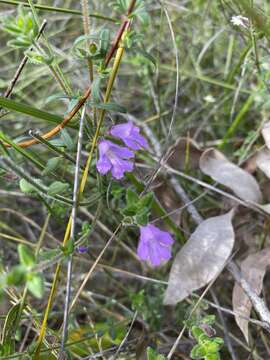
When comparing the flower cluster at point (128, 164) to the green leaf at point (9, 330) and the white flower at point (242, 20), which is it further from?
the white flower at point (242, 20)

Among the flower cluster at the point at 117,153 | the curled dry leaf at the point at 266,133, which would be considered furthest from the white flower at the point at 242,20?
the flower cluster at the point at 117,153

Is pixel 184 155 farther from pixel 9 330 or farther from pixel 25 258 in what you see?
pixel 25 258

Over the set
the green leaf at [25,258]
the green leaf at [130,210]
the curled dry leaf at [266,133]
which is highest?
the green leaf at [25,258]

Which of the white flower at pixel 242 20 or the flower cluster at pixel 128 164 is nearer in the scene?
the flower cluster at pixel 128 164

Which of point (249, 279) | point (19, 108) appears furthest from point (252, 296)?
point (19, 108)

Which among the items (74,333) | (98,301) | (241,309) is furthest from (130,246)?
(241,309)
